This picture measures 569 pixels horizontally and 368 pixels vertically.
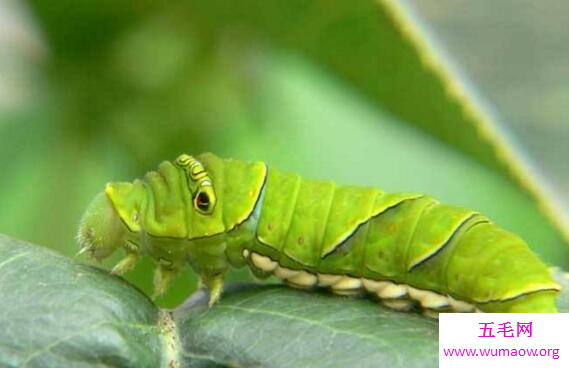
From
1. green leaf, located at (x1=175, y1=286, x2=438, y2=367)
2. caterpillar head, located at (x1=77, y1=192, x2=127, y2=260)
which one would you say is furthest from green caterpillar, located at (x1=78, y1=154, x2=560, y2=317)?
green leaf, located at (x1=175, y1=286, x2=438, y2=367)

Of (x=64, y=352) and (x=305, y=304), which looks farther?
(x=305, y=304)

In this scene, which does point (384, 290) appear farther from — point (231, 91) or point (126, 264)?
point (231, 91)

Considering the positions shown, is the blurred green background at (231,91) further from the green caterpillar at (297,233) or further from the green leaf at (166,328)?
the green leaf at (166,328)

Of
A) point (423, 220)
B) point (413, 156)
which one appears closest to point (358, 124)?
point (413, 156)

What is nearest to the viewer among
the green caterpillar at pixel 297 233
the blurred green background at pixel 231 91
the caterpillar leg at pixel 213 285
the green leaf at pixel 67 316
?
the green leaf at pixel 67 316

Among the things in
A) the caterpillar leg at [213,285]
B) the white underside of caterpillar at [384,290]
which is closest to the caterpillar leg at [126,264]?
the caterpillar leg at [213,285]

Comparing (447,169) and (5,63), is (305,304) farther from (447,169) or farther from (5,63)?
(5,63)

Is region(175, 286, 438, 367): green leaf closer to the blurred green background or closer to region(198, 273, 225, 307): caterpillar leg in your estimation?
region(198, 273, 225, 307): caterpillar leg
